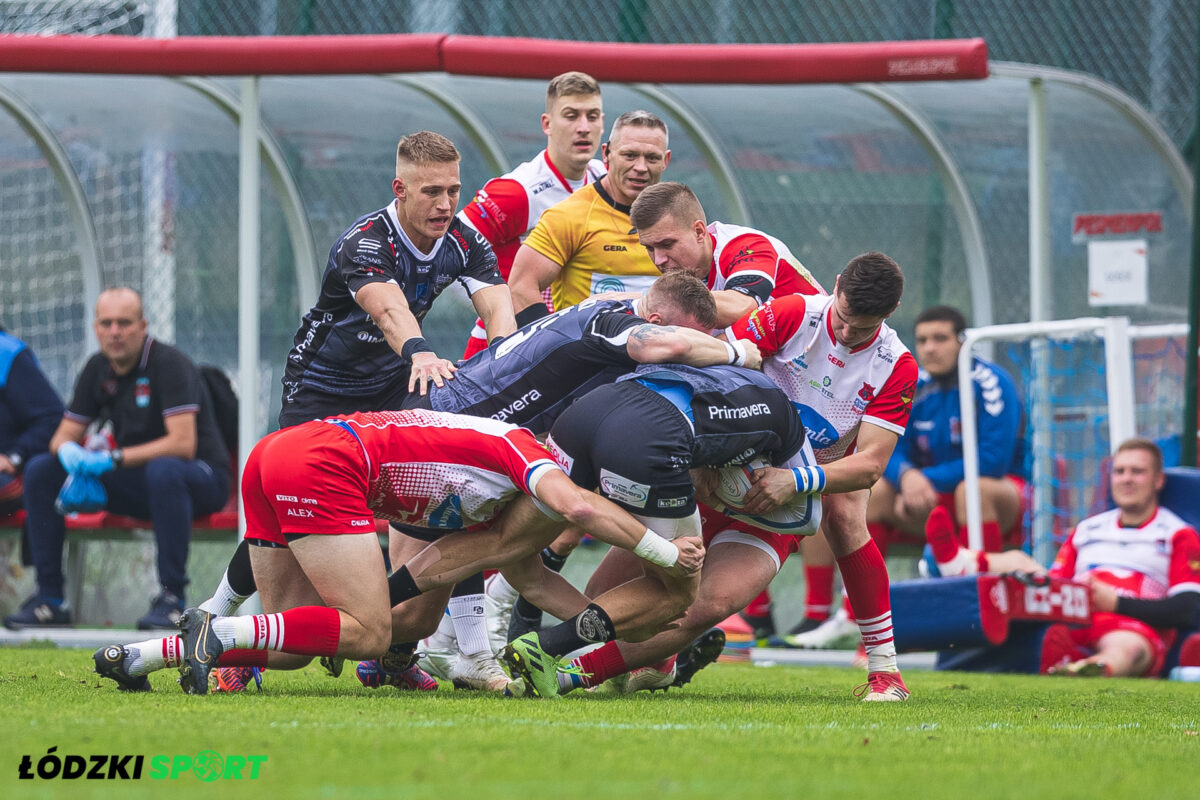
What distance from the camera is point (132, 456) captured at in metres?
8.06

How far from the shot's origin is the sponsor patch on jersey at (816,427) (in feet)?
17.5

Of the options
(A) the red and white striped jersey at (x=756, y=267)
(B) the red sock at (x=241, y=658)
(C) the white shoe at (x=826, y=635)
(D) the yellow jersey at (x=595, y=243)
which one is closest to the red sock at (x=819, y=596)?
(C) the white shoe at (x=826, y=635)

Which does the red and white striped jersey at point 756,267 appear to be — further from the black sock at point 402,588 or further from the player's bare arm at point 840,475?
the black sock at point 402,588

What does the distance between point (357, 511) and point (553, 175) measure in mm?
2595

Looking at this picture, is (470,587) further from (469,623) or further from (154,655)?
(154,655)

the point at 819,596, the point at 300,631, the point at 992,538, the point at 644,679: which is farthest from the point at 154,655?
the point at 992,538

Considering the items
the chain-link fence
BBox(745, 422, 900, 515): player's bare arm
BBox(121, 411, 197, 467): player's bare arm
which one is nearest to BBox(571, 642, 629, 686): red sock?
BBox(745, 422, 900, 515): player's bare arm

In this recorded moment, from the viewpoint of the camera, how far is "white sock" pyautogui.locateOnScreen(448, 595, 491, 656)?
18.0 ft

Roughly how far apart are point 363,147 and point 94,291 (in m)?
1.75

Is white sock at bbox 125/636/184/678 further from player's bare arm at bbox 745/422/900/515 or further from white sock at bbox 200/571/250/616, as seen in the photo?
player's bare arm at bbox 745/422/900/515

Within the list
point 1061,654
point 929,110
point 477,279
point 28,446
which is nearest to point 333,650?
point 477,279

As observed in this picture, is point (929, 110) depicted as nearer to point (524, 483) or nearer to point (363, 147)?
point (363, 147)

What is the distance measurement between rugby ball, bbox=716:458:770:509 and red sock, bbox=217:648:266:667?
1.53 metres

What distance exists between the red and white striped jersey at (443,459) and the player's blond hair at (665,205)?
3.57ft
